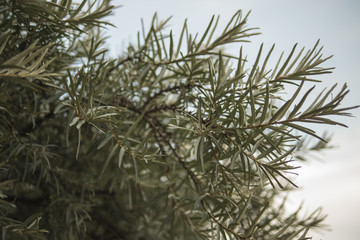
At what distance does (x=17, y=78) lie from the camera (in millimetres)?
258

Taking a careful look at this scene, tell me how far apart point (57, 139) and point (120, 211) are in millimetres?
210

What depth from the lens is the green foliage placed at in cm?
31

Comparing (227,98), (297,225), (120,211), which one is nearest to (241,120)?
(227,98)

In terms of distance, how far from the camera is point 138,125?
0.48 meters

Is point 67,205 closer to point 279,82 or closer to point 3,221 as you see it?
point 3,221

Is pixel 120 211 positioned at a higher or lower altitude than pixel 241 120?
lower

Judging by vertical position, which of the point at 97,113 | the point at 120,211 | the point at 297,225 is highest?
the point at 97,113

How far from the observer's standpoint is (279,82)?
1.23ft

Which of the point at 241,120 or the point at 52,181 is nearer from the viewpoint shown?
the point at 241,120

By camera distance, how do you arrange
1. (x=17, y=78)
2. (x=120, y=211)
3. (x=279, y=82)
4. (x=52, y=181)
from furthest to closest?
(x=120, y=211) → (x=52, y=181) → (x=279, y=82) → (x=17, y=78)

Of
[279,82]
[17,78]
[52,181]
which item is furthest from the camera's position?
[52,181]

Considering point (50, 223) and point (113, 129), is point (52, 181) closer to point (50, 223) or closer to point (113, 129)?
point (50, 223)

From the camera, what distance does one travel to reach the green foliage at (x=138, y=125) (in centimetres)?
31

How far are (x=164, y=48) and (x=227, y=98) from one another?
149 mm
